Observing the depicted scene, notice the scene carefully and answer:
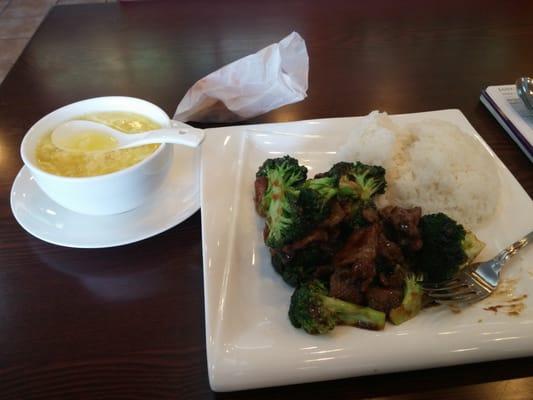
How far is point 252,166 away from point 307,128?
0.28 m

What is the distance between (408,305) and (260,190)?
0.55 metres

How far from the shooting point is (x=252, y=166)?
154 cm

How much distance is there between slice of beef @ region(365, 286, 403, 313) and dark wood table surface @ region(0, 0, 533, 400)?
0.52 ft

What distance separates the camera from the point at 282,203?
121 centimetres

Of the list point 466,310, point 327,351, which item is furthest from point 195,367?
point 466,310

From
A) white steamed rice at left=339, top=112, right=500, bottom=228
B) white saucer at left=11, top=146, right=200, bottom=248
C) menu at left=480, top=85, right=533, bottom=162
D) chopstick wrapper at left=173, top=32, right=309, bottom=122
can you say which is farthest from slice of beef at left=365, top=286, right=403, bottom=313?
chopstick wrapper at left=173, top=32, right=309, bottom=122

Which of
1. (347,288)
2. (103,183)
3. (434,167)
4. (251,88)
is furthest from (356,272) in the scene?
(251,88)

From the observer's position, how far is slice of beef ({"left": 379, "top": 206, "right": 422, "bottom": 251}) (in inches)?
45.1

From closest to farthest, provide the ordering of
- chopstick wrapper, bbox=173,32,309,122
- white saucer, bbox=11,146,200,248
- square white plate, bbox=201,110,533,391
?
square white plate, bbox=201,110,533,391 < white saucer, bbox=11,146,200,248 < chopstick wrapper, bbox=173,32,309,122

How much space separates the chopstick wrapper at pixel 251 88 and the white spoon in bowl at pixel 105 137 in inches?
17.4

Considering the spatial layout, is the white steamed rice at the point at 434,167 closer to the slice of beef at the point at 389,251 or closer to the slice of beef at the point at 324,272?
the slice of beef at the point at 389,251

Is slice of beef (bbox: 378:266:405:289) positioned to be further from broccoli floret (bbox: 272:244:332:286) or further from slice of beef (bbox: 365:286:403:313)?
broccoli floret (bbox: 272:244:332:286)

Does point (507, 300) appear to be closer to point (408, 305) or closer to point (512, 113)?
point (408, 305)

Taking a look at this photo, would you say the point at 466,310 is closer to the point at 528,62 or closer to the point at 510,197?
the point at 510,197
